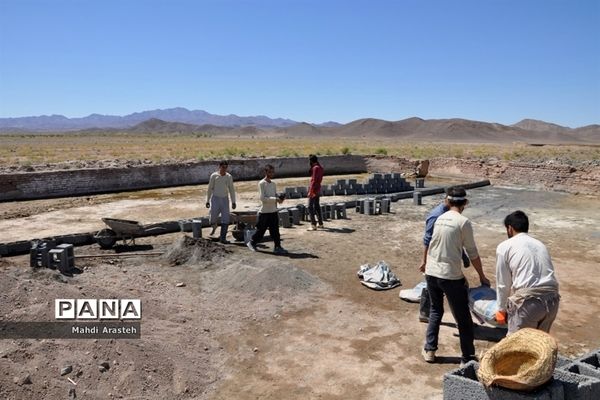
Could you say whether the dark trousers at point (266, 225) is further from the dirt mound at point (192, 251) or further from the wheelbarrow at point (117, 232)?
the wheelbarrow at point (117, 232)

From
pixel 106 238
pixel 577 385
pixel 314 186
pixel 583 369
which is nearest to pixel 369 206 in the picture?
pixel 314 186

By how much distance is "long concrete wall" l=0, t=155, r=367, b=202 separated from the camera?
59.5 ft

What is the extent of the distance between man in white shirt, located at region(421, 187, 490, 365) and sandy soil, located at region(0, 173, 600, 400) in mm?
656

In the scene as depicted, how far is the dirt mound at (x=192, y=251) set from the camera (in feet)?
30.1

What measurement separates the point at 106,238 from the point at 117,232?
0.31m

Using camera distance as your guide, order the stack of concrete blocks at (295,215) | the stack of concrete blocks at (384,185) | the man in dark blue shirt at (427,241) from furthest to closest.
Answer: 1. the stack of concrete blocks at (384,185)
2. the stack of concrete blocks at (295,215)
3. the man in dark blue shirt at (427,241)

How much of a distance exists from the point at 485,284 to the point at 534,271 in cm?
124

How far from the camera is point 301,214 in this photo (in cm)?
1344

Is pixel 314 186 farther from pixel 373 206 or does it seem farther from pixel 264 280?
pixel 264 280

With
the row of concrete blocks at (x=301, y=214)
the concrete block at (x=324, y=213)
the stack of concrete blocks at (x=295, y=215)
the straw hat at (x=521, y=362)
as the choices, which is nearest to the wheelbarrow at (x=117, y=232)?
the row of concrete blocks at (x=301, y=214)

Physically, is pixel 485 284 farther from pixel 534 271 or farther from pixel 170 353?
pixel 170 353

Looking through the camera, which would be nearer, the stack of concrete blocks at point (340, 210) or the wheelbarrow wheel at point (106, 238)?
the wheelbarrow wheel at point (106, 238)

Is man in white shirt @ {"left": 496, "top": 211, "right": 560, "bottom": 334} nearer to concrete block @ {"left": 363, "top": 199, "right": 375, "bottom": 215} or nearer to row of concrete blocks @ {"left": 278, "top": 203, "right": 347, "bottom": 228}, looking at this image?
row of concrete blocks @ {"left": 278, "top": 203, "right": 347, "bottom": 228}

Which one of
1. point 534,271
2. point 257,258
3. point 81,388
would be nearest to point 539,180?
point 257,258
